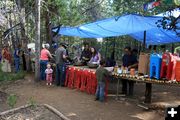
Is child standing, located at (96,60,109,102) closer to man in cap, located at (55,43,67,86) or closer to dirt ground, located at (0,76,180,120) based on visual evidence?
dirt ground, located at (0,76,180,120)

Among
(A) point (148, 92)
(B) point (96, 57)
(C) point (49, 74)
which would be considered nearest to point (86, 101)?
(A) point (148, 92)

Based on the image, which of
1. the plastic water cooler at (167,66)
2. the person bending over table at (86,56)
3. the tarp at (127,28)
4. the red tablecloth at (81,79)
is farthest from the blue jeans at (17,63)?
the plastic water cooler at (167,66)

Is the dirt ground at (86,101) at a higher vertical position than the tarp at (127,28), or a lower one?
lower

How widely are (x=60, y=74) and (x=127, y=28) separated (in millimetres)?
3324

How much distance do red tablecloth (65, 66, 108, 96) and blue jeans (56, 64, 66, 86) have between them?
0.50 feet

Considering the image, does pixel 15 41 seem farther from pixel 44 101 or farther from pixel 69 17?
pixel 44 101

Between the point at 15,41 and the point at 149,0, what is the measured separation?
44.2 ft

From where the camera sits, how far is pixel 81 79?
11.5m

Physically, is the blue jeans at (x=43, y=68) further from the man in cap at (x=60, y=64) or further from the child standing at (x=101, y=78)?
the child standing at (x=101, y=78)

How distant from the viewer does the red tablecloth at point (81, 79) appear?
10.7m

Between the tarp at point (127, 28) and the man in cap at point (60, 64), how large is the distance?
1.43 metres

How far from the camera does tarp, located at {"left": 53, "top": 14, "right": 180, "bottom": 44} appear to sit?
10.1 meters

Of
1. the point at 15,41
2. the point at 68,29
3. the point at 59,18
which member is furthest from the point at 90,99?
the point at 15,41

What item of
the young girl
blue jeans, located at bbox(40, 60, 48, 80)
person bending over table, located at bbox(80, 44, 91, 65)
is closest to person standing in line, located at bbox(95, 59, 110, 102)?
person bending over table, located at bbox(80, 44, 91, 65)
